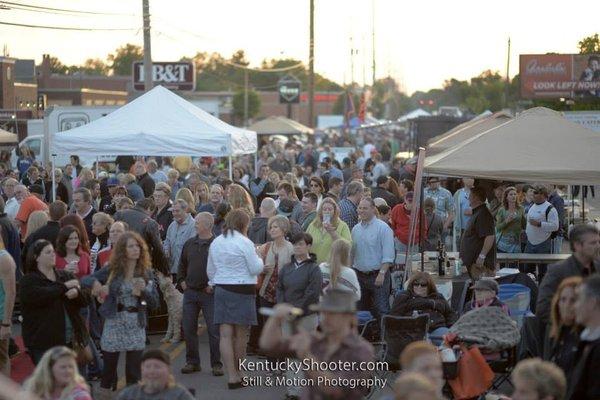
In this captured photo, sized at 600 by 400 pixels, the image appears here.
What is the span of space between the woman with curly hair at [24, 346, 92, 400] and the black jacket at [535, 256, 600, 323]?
3797 millimetres

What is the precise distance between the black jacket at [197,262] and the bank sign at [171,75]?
69.6 feet

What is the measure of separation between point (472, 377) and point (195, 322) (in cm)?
358

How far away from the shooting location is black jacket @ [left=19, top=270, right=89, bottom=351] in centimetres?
1014

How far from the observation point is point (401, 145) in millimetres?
72688

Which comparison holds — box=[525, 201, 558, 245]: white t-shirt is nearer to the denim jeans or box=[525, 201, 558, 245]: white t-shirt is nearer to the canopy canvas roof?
the canopy canvas roof

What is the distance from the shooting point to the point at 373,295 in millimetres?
13555

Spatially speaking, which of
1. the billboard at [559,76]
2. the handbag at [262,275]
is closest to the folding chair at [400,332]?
the handbag at [262,275]

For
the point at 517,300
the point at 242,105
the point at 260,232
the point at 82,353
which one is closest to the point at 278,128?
the point at 260,232

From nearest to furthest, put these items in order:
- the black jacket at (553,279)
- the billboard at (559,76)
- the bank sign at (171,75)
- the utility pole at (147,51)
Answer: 1. the black jacket at (553,279)
2. the utility pole at (147,51)
3. the bank sign at (171,75)
4. the billboard at (559,76)

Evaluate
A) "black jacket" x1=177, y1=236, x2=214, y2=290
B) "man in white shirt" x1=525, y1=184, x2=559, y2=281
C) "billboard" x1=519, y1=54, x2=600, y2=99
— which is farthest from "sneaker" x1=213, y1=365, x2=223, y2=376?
A: "billboard" x1=519, y1=54, x2=600, y2=99

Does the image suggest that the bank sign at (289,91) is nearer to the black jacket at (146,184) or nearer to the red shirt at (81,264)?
the black jacket at (146,184)

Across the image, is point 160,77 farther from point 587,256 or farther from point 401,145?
point 401,145

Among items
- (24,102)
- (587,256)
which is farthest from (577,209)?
(24,102)

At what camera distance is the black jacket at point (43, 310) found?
33.3 ft
